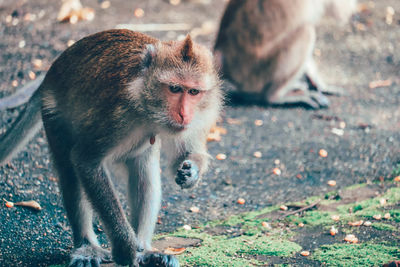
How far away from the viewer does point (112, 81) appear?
3.56 m

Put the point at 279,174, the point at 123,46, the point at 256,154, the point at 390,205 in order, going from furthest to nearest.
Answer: the point at 256,154
the point at 279,174
the point at 390,205
the point at 123,46

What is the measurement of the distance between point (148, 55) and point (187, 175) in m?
0.81

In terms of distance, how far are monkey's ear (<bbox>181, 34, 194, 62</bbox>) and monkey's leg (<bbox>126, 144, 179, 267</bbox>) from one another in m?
0.81

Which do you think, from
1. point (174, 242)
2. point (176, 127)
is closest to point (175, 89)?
point (176, 127)

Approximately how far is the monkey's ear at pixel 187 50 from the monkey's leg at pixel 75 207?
98cm

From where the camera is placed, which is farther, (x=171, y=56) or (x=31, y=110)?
(x=31, y=110)

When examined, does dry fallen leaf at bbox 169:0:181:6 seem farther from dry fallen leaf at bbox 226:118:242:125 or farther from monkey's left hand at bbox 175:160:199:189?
monkey's left hand at bbox 175:160:199:189

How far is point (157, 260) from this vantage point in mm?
3607

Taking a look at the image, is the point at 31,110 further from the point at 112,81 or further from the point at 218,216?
the point at 218,216

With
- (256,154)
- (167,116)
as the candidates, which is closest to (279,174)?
(256,154)

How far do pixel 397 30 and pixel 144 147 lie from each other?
259 inches

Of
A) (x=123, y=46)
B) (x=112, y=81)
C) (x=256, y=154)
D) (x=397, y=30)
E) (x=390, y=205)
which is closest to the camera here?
(x=112, y=81)

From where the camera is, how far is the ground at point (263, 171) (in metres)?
Answer: 3.92

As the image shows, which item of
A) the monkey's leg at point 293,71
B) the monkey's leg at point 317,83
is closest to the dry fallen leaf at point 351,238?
the monkey's leg at point 293,71
